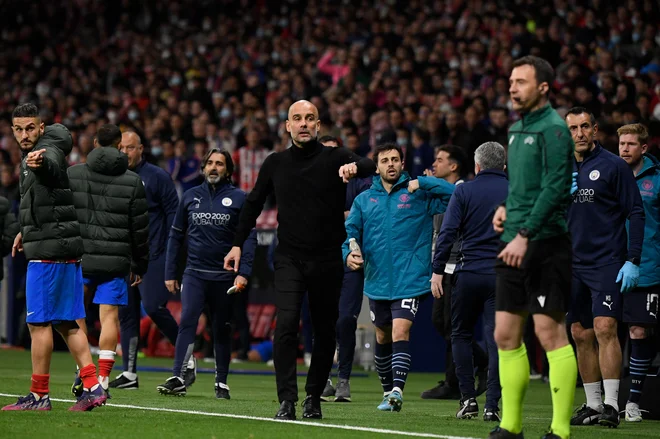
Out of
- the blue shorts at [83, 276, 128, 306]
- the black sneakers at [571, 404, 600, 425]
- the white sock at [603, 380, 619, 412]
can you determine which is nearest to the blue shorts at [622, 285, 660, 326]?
the white sock at [603, 380, 619, 412]

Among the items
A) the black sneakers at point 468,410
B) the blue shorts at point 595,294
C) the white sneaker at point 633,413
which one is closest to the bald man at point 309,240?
the black sneakers at point 468,410

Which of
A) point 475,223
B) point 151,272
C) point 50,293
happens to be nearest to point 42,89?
point 151,272

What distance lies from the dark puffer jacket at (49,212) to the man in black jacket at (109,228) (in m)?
1.70

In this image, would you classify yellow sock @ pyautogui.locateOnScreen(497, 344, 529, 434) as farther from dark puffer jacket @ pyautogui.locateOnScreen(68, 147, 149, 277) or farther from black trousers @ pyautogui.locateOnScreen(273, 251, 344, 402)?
dark puffer jacket @ pyautogui.locateOnScreen(68, 147, 149, 277)

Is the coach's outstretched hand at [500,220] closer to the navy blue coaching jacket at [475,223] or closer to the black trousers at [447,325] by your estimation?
the navy blue coaching jacket at [475,223]

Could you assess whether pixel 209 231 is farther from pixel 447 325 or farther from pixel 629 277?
pixel 629 277

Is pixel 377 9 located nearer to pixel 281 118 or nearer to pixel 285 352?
pixel 281 118

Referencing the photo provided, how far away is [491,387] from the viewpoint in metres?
9.60

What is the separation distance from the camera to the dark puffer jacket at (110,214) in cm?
1071

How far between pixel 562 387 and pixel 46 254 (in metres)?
4.01

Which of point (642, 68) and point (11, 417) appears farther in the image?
point (642, 68)

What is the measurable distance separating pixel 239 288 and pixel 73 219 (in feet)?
4.56

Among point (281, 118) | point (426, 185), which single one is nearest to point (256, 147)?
point (281, 118)

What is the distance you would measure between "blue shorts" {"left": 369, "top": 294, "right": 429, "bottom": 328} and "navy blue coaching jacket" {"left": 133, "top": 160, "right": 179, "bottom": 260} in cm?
277
